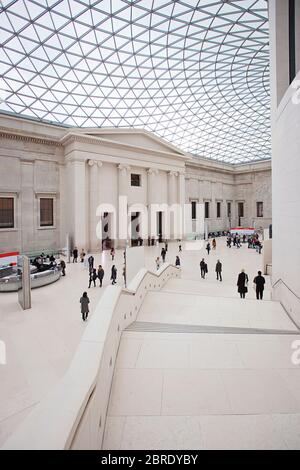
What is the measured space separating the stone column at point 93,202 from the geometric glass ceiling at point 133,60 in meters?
8.12

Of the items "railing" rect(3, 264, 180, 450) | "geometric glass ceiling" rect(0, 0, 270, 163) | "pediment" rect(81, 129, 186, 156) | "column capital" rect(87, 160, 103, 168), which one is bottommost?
"railing" rect(3, 264, 180, 450)

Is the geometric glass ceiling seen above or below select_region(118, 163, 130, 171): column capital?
above

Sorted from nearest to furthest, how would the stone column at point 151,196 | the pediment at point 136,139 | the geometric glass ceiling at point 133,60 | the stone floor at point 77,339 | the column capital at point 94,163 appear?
the stone floor at point 77,339 → the geometric glass ceiling at point 133,60 → the column capital at point 94,163 → the pediment at point 136,139 → the stone column at point 151,196

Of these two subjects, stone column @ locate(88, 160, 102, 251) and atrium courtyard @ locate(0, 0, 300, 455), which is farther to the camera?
stone column @ locate(88, 160, 102, 251)

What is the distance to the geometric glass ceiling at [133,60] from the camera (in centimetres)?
2066

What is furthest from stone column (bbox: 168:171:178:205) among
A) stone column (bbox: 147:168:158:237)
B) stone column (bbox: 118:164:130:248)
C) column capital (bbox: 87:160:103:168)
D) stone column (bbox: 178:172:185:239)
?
column capital (bbox: 87:160:103:168)

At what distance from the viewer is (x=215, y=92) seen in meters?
34.3

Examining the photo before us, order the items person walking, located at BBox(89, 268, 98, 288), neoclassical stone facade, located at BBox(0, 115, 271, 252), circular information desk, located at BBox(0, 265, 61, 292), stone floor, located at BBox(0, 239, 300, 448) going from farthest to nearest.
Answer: neoclassical stone facade, located at BBox(0, 115, 271, 252) < person walking, located at BBox(89, 268, 98, 288) < circular information desk, located at BBox(0, 265, 61, 292) < stone floor, located at BBox(0, 239, 300, 448)

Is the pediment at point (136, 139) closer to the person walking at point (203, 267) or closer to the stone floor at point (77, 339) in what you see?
the person walking at point (203, 267)

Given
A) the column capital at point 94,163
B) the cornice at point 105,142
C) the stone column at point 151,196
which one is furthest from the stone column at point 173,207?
the column capital at point 94,163

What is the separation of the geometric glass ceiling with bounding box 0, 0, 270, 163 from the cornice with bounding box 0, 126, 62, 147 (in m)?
3.92

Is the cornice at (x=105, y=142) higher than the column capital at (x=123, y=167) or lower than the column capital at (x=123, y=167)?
higher

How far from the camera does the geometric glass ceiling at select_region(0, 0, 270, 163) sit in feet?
67.8

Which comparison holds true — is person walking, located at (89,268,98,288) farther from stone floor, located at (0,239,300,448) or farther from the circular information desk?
the circular information desk
